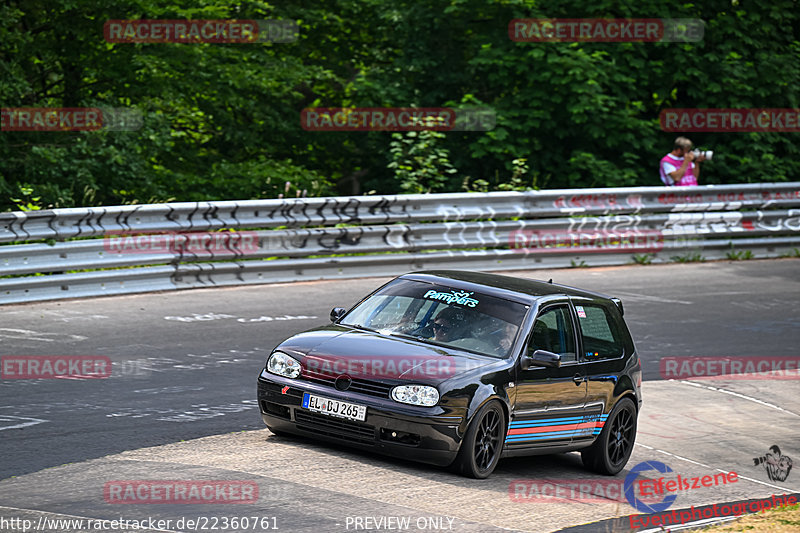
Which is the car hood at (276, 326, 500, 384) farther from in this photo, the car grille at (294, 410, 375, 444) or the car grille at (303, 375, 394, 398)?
the car grille at (294, 410, 375, 444)

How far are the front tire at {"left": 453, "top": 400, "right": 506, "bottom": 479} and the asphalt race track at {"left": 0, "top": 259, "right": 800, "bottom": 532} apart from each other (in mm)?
109

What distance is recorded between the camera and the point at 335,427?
8477mm

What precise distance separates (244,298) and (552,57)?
9985 mm

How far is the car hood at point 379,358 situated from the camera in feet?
27.6

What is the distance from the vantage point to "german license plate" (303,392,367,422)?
329 inches

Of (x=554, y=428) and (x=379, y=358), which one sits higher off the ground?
(x=379, y=358)

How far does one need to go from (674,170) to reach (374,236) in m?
6.53

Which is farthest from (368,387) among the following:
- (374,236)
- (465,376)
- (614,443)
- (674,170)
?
(674,170)

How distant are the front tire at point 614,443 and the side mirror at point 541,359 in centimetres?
111

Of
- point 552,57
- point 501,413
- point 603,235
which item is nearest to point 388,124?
point 552,57


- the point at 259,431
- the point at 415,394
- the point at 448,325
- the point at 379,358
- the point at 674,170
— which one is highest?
the point at 674,170

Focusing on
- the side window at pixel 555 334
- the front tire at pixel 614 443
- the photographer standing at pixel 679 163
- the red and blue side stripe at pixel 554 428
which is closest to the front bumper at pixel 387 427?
the red and blue side stripe at pixel 554 428

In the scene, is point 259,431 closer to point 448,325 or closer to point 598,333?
point 448,325

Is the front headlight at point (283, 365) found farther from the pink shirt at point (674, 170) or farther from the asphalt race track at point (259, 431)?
the pink shirt at point (674, 170)
